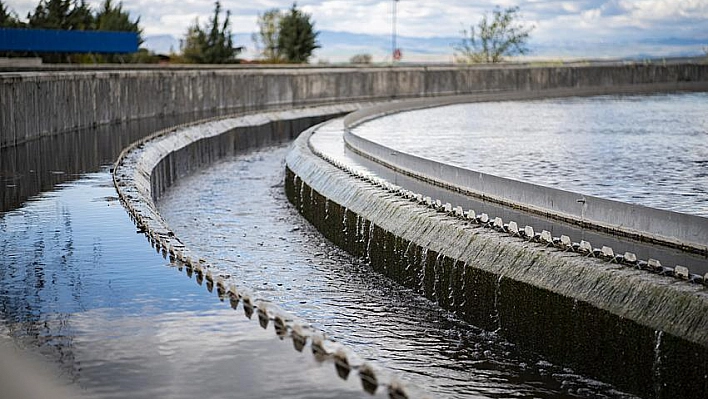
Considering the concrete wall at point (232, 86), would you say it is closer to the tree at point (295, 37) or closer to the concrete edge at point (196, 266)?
the concrete edge at point (196, 266)

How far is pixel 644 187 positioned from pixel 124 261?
29.0ft

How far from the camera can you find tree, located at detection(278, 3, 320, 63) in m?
78.6

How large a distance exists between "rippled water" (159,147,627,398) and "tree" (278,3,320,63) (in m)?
55.6

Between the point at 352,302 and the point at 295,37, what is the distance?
66.1 m

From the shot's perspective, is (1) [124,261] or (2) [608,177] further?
(2) [608,177]

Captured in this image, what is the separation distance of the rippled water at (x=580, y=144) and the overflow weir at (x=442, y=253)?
2.56m

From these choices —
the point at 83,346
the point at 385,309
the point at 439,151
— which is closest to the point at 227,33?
the point at 439,151

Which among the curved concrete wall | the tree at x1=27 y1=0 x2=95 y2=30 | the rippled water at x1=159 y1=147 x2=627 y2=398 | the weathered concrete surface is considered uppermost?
the tree at x1=27 y1=0 x2=95 y2=30

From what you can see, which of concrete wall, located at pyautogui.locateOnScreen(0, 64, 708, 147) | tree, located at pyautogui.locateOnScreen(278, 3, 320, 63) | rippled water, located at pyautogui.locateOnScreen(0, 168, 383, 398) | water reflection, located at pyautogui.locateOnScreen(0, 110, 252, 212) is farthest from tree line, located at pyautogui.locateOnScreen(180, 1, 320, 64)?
rippled water, located at pyautogui.locateOnScreen(0, 168, 383, 398)

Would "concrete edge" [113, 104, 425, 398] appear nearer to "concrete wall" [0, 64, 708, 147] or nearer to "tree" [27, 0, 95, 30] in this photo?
"concrete wall" [0, 64, 708, 147]

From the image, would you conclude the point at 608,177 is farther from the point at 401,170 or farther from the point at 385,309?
the point at 385,309

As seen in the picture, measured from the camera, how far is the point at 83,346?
27.2 ft

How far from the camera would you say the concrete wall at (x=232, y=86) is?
86.3 ft

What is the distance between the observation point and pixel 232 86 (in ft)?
148
